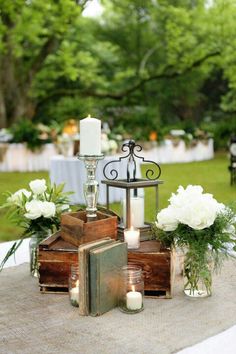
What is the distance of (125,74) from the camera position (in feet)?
47.8

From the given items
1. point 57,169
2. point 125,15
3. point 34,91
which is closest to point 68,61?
point 34,91

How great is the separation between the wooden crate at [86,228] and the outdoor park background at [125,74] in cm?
233

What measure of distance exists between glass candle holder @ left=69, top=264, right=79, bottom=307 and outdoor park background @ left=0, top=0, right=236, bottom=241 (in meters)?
2.50

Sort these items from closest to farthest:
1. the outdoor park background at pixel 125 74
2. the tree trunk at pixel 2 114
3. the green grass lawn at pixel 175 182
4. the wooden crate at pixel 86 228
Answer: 1. the wooden crate at pixel 86 228
2. the green grass lawn at pixel 175 182
3. the outdoor park background at pixel 125 74
4. the tree trunk at pixel 2 114

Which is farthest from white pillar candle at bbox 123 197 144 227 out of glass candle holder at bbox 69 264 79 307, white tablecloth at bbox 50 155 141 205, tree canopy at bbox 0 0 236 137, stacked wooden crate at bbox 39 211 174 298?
tree canopy at bbox 0 0 236 137

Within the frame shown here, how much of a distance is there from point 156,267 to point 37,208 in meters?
0.72

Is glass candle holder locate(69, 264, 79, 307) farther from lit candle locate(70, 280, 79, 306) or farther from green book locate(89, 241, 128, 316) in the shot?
green book locate(89, 241, 128, 316)

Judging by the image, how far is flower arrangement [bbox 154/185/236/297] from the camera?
2.39 metres

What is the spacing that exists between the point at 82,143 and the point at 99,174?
396cm

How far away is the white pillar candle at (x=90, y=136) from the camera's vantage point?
2541mm

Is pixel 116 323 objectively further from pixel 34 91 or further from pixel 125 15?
pixel 125 15

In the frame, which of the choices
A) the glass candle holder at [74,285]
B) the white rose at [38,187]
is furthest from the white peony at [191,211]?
the white rose at [38,187]

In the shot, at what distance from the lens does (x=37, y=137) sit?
10281 mm

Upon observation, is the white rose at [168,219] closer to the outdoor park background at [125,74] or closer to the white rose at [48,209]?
the white rose at [48,209]
